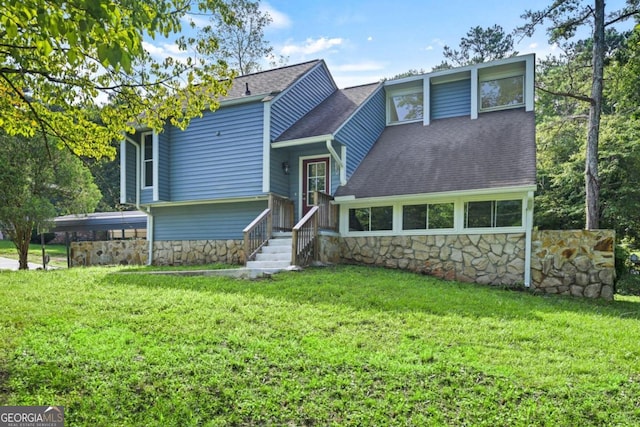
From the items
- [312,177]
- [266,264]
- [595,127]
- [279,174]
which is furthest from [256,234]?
[595,127]

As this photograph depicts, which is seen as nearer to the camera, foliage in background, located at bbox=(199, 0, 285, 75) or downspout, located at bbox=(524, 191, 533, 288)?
downspout, located at bbox=(524, 191, 533, 288)

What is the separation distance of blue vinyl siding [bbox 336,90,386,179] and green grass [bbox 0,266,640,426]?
5822mm

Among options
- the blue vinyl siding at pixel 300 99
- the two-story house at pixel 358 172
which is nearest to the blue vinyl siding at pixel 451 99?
the two-story house at pixel 358 172

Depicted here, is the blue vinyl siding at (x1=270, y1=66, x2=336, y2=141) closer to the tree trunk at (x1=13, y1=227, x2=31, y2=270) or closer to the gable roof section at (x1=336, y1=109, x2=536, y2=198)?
the gable roof section at (x1=336, y1=109, x2=536, y2=198)

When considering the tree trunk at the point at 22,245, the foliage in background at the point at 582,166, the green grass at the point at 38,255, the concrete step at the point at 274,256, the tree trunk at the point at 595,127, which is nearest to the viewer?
the concrete step at the point at 274,256

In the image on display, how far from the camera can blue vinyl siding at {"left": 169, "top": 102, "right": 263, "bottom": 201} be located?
11547 mm

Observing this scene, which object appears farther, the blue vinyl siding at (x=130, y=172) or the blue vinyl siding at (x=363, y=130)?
the blue vinyl siding at (x=130, y=172)

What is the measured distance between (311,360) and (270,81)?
10.7m

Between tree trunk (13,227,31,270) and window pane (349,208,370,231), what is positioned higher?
window pane (349,208,370,231)

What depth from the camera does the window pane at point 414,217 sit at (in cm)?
1068

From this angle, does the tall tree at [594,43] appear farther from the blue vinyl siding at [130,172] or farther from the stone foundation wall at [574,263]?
the blue vinyl siding at [130,172]

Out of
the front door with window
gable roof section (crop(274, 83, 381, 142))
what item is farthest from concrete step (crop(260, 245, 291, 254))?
gable roof section (crop(274, 83, 381, 142))

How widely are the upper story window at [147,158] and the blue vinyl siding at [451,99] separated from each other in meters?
8.98

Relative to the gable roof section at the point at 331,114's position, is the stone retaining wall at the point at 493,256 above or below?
below
